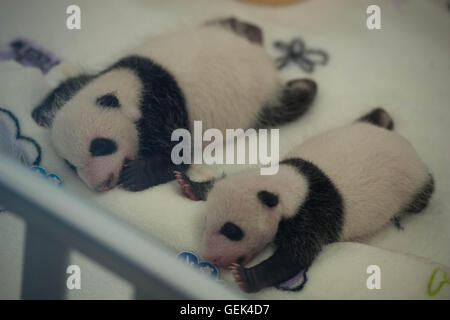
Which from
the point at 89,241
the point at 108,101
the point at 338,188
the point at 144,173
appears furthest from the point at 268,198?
the point at 89,241

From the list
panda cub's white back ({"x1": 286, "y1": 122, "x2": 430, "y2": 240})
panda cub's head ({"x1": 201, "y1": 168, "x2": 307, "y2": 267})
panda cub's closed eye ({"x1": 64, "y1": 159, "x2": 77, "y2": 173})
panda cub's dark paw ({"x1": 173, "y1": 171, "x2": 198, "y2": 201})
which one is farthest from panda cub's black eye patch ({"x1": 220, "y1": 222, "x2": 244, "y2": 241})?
panda cub's closed eye ({"x1": 64, "y1": 159, "x2": 77, "y2": 173})

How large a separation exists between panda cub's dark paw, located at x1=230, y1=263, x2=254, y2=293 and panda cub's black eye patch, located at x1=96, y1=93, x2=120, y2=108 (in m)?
0.40

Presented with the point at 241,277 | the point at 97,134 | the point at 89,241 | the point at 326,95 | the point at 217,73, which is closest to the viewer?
the point at 89,241

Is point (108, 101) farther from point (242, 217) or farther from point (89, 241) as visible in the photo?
point (89, 241)

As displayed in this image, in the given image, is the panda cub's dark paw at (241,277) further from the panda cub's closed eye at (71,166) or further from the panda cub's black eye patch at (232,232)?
the panda cub's closed eye at (71,166)

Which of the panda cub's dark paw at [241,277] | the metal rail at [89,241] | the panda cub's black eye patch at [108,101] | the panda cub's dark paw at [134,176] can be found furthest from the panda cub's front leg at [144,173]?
the metal rail at [89,241]

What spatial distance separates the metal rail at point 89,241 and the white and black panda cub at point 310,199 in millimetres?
398

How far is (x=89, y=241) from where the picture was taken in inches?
21.0

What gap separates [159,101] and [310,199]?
38cm

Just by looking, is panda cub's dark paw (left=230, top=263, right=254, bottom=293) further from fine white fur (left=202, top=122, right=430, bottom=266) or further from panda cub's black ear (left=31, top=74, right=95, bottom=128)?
panda cub's black ear (left=31, top=74, right=95, bottom=128)

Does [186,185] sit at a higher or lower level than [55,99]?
lower

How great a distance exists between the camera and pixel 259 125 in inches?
50.1

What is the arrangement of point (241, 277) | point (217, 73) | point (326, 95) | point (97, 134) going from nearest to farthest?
point (241, 277) < point (97, 134) < point (217, 73) < point (326, 95)
